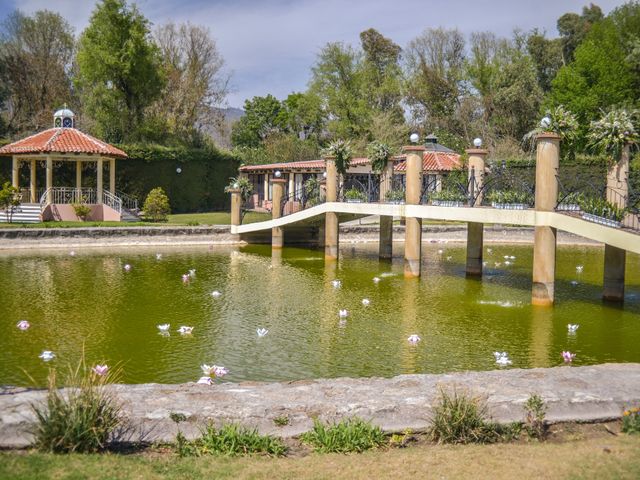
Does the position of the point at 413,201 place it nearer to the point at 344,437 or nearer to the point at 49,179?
the point at 344,437

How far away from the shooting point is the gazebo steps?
31312 mm

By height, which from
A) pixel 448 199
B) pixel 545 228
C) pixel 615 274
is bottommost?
pixel 615 274

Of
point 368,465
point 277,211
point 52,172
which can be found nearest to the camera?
point 368,465

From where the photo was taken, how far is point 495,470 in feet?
18.9

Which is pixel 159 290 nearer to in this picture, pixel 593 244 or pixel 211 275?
pixel 211 275

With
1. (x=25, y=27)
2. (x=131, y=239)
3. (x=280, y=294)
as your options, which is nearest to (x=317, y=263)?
(x=280, y=294)

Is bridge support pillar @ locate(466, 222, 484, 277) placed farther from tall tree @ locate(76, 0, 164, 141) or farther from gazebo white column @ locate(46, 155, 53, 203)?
tall tree @ locate(76, 0, 164, 141)

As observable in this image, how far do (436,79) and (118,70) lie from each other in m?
30.8

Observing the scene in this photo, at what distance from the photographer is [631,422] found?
6793 millimetres

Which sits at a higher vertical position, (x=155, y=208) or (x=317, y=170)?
(x=317, y=170)

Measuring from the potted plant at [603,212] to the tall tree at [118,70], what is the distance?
3272 centimetres

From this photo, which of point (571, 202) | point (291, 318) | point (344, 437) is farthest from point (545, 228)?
point (344, 437)

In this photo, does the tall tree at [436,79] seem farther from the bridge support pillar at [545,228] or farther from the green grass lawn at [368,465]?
the green grass lawn at [368,465]

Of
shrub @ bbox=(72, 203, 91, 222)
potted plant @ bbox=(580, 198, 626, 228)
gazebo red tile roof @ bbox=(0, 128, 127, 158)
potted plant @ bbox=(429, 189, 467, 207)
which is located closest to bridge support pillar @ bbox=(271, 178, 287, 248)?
potted plant @ bbox=(429, 189, 467, 207)
